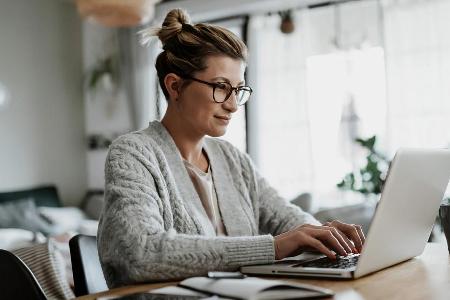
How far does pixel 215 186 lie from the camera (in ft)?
5.53

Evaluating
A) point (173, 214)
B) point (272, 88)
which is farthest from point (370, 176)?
point (173, 214)

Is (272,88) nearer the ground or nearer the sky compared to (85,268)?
nearer the sky

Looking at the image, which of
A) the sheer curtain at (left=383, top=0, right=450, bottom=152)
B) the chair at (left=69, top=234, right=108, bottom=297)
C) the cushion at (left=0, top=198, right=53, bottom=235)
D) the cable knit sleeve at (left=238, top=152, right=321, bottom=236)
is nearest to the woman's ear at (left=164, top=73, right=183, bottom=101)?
the cable knit sleeve at (left=238, top=152, right=321, bottom=236)

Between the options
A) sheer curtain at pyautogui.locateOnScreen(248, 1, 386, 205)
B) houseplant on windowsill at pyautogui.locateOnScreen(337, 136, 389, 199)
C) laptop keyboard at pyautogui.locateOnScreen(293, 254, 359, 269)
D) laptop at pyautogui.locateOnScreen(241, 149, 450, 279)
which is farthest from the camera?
sheer curtain at pyautogui.locateOnScreen(248, 1, 386, 205)

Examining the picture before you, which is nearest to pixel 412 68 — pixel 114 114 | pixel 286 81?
pixel 286 81

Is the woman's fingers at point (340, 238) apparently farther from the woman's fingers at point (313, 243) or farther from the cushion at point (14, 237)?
the cushion at point (14, 237)

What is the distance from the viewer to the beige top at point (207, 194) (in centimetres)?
163

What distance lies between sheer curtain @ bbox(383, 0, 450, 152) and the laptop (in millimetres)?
3228

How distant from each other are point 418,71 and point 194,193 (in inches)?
134

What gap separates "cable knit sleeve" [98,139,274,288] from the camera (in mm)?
1189

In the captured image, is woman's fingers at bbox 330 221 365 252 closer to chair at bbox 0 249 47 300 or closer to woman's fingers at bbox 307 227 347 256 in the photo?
woman's fingers at bbox 307 227 347 256

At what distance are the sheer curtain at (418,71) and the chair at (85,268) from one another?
346 centimetres

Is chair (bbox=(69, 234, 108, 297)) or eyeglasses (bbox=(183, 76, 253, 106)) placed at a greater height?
eyeglasses (bbox=(183, 76, 253, 106))

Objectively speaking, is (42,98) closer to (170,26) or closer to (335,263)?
(170,26)
